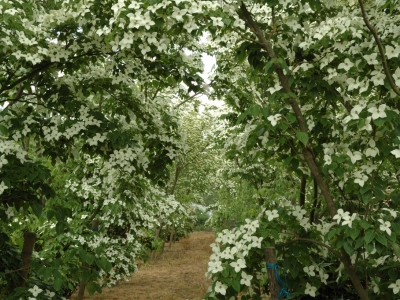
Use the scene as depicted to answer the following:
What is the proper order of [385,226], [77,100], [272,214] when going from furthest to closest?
1. [77,100]
2. [272,214]
3. [385,226]

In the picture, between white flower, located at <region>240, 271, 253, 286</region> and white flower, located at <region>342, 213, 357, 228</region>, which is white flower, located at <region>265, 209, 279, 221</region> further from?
white flower, located at <region>342, 213, 357, 228</region>

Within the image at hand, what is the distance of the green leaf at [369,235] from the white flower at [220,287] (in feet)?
3.22

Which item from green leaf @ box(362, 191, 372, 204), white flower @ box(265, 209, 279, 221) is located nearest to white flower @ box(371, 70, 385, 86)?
green leaf @ box(362, 191, 372, 204)

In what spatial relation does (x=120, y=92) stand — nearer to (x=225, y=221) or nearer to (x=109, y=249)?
(x=109, y=249)

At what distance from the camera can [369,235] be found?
2.68 meters

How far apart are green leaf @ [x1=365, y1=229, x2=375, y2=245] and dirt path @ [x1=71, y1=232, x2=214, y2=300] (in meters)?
8.80

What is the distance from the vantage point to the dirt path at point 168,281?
11.3 metres

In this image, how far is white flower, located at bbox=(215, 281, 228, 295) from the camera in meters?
3.04

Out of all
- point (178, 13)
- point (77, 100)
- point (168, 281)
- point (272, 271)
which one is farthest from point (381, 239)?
point (168, 281)

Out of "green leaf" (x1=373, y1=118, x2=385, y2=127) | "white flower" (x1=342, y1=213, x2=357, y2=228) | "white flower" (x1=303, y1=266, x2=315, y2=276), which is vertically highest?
"green leaf" (x1=373, y1=118, x2=385, y2=127)

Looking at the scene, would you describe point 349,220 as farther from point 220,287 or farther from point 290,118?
point 220,287

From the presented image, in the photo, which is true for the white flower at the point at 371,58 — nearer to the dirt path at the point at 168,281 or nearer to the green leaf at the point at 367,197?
the green leaf at the point at 367,197

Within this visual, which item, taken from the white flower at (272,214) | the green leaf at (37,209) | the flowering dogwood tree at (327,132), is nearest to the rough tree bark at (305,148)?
the flowering dogwood tree at (327,132)

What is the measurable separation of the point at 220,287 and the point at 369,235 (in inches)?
41.1
